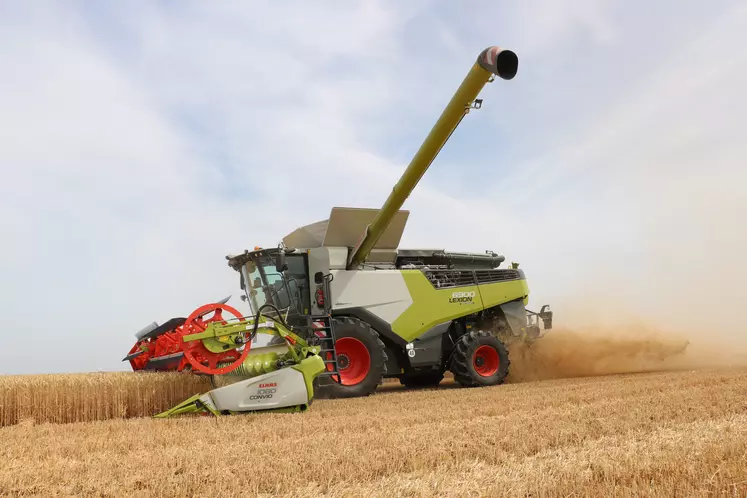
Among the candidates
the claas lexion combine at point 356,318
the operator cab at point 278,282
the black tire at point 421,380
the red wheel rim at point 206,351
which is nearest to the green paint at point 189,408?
the claas lexion combine at point 356,318

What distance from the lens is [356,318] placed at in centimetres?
871

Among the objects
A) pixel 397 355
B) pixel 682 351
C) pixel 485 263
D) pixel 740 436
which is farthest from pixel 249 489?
pixel 682 351

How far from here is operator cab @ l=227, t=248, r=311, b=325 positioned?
8.53 metres

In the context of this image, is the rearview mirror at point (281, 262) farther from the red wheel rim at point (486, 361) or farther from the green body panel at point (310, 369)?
the red wheel rim at point (486, 361)

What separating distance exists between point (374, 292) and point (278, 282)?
1.45 m

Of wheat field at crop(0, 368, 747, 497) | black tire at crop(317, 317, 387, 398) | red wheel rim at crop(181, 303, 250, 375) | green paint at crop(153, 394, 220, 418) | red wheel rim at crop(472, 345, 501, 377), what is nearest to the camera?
wheat field at crop(0, 368, 747, 497)

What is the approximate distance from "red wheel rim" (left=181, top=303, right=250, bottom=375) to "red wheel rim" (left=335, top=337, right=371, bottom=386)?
1.93m

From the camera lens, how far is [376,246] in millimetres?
9680

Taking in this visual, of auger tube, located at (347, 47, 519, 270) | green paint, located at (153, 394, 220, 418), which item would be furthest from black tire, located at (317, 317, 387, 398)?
green paint, located at (153, 394, 220, 418)

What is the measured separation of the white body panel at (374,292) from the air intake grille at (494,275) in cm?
172

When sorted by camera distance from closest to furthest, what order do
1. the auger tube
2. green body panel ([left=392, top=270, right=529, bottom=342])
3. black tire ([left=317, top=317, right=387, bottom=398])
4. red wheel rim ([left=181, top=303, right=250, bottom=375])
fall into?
red wheel rim ([left=181, top=303, right=250, bottom=375]) → the auger tube → black tire ([left=317, top=317, right=387, bottom=398]) → green body panel ([left=392, top=270, right=529, bottom=342])

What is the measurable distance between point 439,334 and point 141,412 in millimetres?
4677

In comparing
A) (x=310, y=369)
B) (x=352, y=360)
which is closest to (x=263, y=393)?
(x=310, y=369)

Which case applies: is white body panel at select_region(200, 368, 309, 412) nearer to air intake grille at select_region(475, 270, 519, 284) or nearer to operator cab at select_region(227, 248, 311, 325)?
operator cab at select_region(227, 248, 311, 325)
